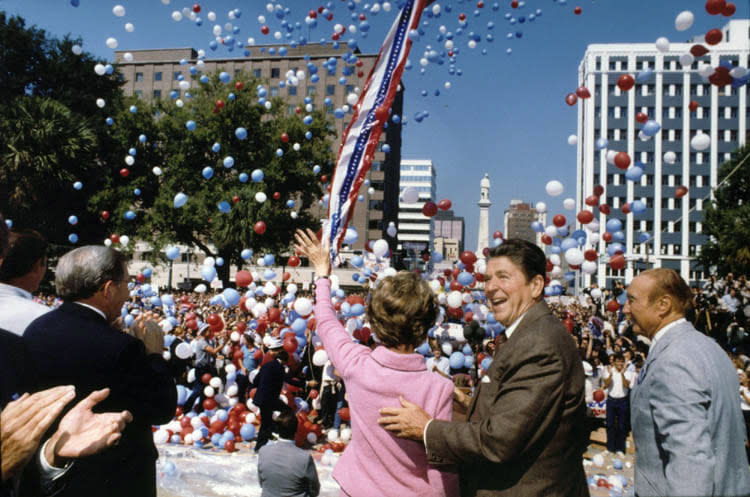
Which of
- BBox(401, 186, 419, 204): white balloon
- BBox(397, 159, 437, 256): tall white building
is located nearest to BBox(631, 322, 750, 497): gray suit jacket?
BBox(401, 186, 419, 204): white balloon

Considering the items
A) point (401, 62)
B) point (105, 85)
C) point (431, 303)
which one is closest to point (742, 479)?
point (431, 303)

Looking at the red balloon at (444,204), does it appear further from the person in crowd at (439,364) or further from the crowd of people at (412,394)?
the crowd of people at (412,394)

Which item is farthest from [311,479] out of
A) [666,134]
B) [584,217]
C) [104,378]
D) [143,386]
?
[666,134]

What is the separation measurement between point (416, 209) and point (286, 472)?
114 meters

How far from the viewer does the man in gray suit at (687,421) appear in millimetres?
1789

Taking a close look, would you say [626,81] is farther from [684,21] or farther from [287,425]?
[287,425]

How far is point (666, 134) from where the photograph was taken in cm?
6794

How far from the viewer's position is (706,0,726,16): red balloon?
450cm

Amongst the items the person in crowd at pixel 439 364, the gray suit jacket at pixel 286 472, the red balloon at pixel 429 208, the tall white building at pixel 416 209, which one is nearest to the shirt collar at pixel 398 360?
the gray suit jacket at pixel 286 472

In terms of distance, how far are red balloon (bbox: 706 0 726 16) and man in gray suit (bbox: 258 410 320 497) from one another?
195 inches

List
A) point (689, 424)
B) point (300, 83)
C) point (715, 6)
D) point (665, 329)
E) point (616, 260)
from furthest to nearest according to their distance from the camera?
point (300, 83), point (616, 260), point (715, 6), point (665, 329), point (689, 424)

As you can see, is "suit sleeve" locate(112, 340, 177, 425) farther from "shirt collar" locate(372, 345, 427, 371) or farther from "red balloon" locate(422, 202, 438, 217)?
"red balloon" locate(422, 202, 438, 217)

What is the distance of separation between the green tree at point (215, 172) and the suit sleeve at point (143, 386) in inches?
892

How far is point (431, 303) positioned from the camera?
Result: 2020 mm
